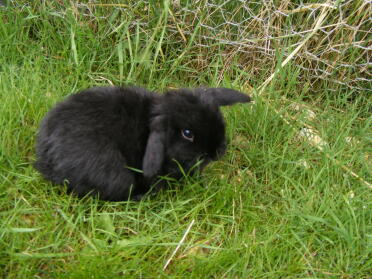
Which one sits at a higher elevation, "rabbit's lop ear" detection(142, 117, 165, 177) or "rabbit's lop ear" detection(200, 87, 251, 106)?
"rabbit's lop ear" detection(200, 87, 251, 106)

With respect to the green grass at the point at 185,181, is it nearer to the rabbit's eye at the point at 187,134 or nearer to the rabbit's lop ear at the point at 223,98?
the rabbit's eye at the point at 187,134

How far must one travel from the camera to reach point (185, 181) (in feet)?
7.70

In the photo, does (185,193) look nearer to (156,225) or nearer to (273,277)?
(156,225)

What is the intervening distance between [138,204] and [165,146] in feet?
1.20

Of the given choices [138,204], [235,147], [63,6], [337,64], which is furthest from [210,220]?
[63,6]

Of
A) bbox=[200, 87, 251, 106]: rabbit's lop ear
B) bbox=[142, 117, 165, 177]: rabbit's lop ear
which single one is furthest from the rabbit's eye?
bbox=[200, 87, 251, 106]: rabbit's lop ear

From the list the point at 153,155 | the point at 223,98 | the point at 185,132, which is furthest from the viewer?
the point at 223,98

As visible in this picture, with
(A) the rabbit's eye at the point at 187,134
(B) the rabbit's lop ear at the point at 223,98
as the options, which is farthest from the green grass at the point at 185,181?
A: (B) the rabbit's lop ear at the point at 223,98

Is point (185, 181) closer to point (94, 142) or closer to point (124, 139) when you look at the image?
point (124, 139)

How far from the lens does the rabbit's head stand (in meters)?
2.15

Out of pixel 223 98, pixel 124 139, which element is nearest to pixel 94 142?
pixel 124 139

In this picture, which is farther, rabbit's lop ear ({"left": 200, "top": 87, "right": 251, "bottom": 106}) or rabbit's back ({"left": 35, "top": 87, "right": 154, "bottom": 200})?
rabbit's lop ear ({"left": 200, "top": 87, "right": 251, "bottom": 106})

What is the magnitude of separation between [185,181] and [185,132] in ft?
1.06

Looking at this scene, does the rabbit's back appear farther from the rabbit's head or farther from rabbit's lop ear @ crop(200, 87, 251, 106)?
rabbit's lop ear @ crop(200, 87, 251, 106)
